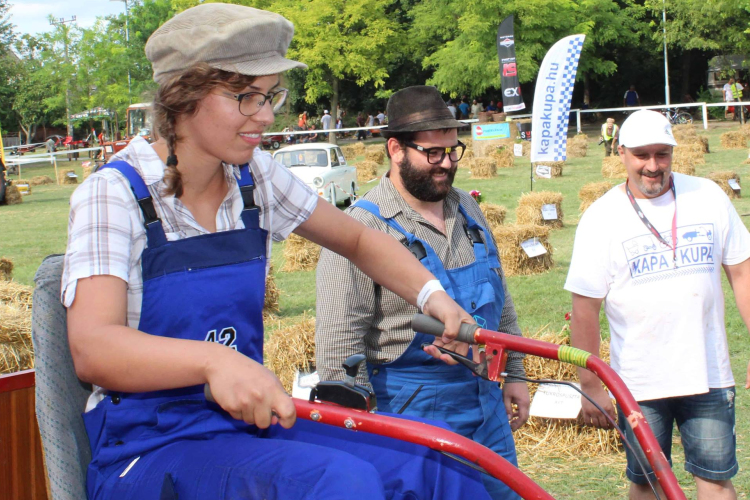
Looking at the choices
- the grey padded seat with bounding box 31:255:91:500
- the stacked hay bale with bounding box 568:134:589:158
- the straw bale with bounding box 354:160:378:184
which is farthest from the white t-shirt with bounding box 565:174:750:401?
the stacked hay bale with bounding box 568:134:589:158

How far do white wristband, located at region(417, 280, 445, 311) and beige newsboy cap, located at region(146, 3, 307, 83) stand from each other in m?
0.78

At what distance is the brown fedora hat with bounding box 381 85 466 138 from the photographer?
3750 millimetres

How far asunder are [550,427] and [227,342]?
171 inches

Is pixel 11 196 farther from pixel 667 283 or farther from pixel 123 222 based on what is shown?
pixel 123 222

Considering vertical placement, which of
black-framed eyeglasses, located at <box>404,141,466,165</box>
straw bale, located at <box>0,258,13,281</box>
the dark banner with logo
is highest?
the dark banner with logo

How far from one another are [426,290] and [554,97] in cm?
1295

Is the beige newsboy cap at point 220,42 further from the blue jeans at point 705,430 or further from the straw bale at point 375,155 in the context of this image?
the straw bale at point 375,155

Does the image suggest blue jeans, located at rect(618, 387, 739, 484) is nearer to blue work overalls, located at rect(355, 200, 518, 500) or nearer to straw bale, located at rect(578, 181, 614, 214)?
blue work overalls, located at rect(355, 200, 518, 500)

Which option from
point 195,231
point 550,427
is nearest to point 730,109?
point 550,427

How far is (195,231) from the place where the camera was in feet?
6.78

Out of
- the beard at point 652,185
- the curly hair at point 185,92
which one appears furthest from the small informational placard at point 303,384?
the curly hair at point 185,92

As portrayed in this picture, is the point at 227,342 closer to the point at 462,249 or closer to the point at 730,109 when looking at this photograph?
the point at 462,249

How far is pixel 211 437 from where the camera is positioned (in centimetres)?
195

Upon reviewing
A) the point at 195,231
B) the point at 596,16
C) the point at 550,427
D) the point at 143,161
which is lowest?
the point at 550,427
